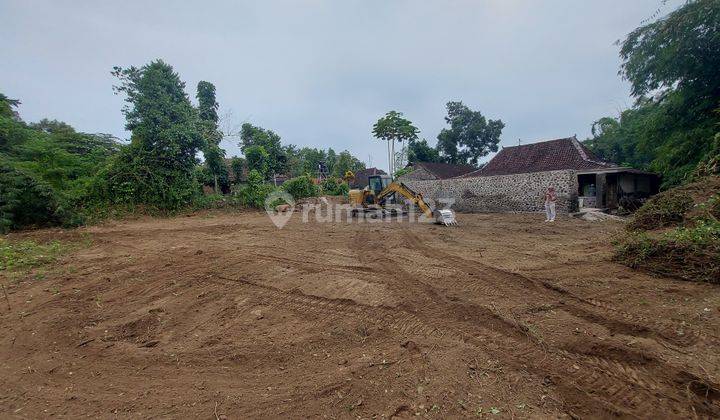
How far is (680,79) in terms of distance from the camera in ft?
40.8

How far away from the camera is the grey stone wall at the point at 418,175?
27.9 metres

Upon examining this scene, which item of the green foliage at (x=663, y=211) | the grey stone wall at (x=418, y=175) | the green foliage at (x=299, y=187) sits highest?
the grey stone wall at (x=418, y=175)

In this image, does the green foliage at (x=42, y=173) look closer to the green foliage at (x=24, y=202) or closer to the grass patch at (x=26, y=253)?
the green foliage at (x=24, y=202)

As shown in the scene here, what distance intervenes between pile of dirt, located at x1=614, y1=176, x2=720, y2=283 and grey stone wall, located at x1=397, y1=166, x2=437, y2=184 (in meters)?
21.4

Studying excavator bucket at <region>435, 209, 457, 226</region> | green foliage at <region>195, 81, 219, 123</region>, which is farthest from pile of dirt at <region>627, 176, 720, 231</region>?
green foliage at <region>195, 81, 219, 123</region>

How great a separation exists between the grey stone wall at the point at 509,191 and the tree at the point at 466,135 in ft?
50.7

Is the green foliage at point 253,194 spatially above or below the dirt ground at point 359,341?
above

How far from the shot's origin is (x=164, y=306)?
401cm

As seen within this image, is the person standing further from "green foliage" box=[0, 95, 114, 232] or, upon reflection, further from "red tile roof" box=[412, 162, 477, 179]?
"green foliage" box=[0, 95, 114, 232]

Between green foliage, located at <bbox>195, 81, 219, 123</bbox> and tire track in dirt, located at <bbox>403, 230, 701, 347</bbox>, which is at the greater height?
green foliage, located at <bbox>195, 81, 219, 123</bbox>

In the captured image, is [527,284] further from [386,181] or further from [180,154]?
[180,154]

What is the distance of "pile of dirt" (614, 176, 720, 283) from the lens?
165 inches

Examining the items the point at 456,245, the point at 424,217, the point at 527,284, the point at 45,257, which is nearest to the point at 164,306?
the point at 45,257

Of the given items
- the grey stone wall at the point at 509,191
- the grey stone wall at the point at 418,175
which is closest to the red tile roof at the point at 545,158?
the grey stone wall at the point at 509,191
